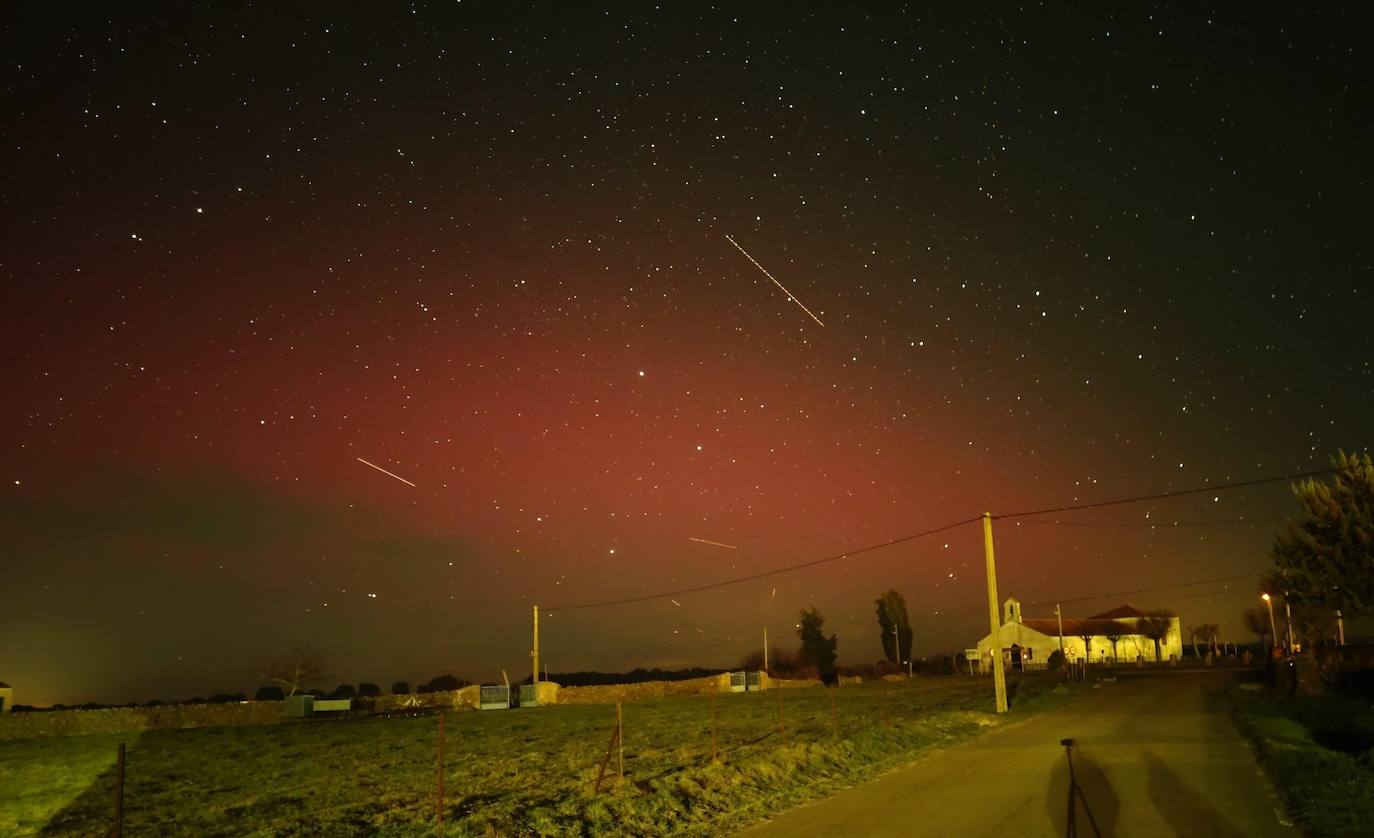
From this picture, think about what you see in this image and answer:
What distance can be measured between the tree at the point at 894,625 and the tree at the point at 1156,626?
32.9m

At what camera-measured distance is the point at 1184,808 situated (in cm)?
1252

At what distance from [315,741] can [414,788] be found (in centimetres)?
1668

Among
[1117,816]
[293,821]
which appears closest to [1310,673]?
[1117,816]

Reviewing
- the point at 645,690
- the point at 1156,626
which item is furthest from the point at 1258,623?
the point at 645,690

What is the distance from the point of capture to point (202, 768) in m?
23.8

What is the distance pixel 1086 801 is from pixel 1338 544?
22.1m

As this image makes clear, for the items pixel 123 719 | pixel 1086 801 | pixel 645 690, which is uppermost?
pixel 1086 801

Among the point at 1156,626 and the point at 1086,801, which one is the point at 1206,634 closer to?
the point at 1156,626

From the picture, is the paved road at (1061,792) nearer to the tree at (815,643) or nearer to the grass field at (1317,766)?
the grass field at (1317,766)

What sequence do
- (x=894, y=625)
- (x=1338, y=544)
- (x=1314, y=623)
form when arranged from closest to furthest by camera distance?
(x=1338, y=544) < (x=1314, y=623) < (x=894, y=625)

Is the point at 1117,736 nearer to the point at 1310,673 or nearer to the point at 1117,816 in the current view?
the point at 1117,816

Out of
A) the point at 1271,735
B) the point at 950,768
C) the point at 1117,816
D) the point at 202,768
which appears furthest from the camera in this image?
the point at 202,768

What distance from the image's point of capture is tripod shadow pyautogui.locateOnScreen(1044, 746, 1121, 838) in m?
11.3

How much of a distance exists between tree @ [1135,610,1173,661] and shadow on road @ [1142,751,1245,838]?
104 meters
